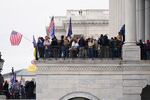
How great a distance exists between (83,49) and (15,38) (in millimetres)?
22150

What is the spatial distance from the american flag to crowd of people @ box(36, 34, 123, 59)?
2070 centimetres

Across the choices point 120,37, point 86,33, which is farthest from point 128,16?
point 86,33

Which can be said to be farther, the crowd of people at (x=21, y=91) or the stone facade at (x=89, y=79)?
the crowd of people at (x=21, y=91)

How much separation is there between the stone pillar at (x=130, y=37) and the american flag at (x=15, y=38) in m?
21.0

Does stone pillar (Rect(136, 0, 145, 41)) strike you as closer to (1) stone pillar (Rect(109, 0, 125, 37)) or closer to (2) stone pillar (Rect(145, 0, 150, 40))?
(2) stone pillar (Rect(145, 0, 150, 40))

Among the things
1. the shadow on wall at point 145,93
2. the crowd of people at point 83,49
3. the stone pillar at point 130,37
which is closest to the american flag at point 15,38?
the crowd of people at point 83,49

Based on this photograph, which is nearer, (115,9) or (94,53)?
(94,53)

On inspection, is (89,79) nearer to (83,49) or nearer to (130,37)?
(83,49)

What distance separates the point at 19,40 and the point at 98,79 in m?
21.8

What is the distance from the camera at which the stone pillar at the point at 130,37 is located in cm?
4741

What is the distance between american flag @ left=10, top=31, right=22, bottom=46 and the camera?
224 feet

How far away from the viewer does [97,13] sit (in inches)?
4466

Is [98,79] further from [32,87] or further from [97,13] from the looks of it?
[97,13]

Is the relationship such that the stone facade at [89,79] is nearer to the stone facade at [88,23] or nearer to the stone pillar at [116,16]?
the stone pillar at [116,16]
